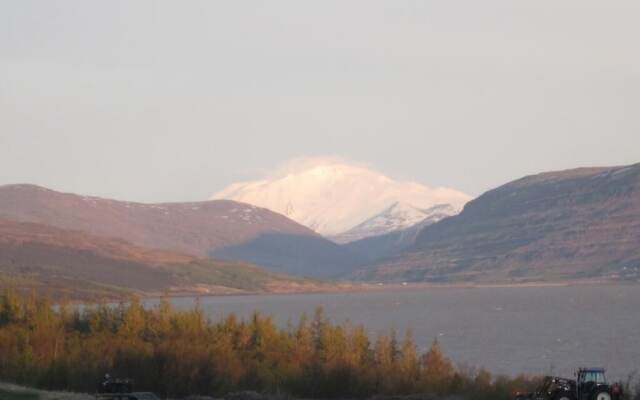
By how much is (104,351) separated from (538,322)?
420 feet

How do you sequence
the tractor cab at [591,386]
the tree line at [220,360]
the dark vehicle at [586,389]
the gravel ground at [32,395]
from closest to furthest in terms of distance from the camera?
the tractor cab at [591,386], the dark vehicle at [586,389], the gravel ground at [32,395], the tree line at [220,360]

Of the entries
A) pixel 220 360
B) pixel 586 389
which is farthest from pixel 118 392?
pixel 586 389

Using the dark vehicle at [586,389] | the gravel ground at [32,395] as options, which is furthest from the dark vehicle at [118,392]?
the dark vehicle at [586,389]

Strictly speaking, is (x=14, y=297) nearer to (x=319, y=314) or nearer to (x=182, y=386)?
(x=319, y=314)

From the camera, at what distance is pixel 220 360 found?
74.2 meters


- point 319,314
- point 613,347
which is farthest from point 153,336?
point 613,347

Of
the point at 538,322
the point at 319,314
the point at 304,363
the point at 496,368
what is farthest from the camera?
the point at 538,322

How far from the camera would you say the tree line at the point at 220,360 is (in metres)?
71.0

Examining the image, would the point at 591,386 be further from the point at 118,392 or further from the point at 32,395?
the point at 32,395

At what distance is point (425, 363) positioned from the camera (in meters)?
79.4

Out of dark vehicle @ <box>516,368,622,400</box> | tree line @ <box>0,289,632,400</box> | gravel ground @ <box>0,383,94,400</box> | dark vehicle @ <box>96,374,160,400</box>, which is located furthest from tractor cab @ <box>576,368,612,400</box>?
gravel ground @ <box>0,383,94,400</box>

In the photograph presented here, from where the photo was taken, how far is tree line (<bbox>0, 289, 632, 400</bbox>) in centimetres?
7100

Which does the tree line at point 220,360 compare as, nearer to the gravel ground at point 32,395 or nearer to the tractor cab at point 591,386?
the gravel ground at point 32,395

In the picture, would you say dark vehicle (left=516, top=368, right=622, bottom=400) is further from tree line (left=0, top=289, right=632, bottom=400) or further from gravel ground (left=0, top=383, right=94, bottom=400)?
gravel ground (left=0, top=383, right=94, bottom=400)
